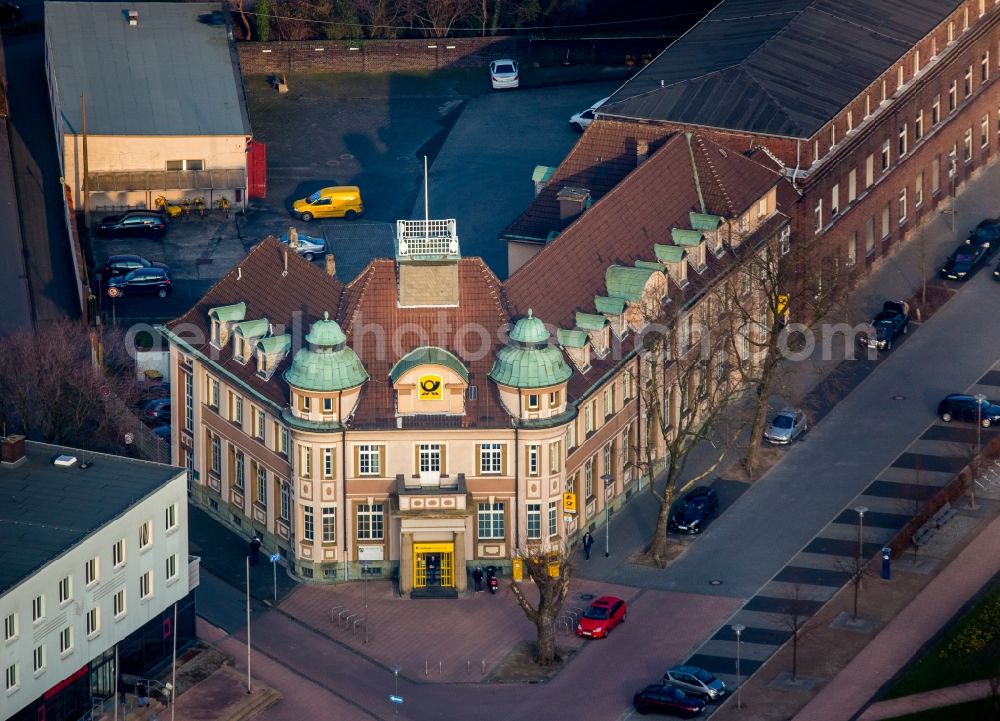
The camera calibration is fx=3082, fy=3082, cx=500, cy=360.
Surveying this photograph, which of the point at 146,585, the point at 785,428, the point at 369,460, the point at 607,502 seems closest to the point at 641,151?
the point at 785,428

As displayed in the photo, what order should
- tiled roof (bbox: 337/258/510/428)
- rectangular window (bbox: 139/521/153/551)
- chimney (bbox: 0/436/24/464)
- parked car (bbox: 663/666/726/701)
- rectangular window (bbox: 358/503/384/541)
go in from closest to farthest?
parked car (bbox: 663/666/726/701) → rectangular window (bbox: 139/521/153/551) → chimney (bbox: 0/436/24/464) → tiled roof (bbox: 337/258/510/428) → rectangular window (bbox: 358/503/384/541)

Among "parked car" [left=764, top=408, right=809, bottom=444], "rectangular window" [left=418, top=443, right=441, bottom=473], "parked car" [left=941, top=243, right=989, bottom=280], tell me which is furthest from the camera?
"parked car" [left=941, top=243, right=989, bottom=280]

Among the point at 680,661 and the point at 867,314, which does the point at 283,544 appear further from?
the point at 867,314

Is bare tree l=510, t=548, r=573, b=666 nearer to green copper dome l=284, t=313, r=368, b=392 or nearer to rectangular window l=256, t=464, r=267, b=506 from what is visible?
green copper dome l=284, t=313, r=368, b=392

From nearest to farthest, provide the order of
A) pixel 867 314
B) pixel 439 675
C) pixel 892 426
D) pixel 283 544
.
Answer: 1. pixel 439 675
2. pixel 283 544
3. pixel 892 426
4. pixel 867 314

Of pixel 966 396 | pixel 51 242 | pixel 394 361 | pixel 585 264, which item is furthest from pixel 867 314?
pixel 51 242

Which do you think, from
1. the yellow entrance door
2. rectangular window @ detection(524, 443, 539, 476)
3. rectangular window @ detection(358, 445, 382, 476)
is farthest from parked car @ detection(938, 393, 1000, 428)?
rectangular window @ detection(358, 445, 382, 476)

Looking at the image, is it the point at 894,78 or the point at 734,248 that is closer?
the point at 734,248

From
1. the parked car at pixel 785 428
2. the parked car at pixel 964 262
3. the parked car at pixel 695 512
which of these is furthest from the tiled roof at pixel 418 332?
the parked car at pixel 964 262
